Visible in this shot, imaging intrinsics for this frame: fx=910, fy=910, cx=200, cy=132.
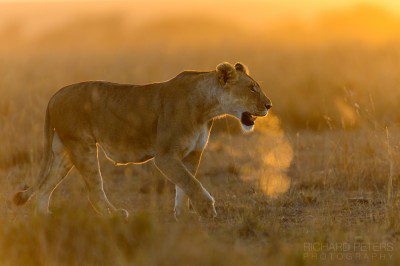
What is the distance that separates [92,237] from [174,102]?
1757 mm

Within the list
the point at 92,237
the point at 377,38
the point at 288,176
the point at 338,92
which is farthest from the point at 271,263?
the point at 377,38

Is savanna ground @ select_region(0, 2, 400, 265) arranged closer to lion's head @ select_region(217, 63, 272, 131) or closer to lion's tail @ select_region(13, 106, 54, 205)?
lion's tail @ select_region(13, 106, 54, 205)

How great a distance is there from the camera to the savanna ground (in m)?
5.59

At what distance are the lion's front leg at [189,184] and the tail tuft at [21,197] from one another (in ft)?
4.17

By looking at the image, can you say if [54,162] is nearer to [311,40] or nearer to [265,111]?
[265,111]

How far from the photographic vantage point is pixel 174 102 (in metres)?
7.16

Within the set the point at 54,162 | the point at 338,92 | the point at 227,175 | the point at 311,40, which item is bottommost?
the point at 311,40

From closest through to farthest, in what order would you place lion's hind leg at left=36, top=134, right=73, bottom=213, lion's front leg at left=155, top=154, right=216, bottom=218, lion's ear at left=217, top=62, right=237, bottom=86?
lion's front leg at left=155, top=154, right=216, bottom=218 → lion's ear at left=217, top=62, right=237, bottom=86 → lion's hind leg at left=36, top=134, right=73, bottom=213

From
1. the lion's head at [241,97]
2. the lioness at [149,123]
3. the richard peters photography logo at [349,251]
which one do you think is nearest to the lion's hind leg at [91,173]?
the lioness at [149,123]

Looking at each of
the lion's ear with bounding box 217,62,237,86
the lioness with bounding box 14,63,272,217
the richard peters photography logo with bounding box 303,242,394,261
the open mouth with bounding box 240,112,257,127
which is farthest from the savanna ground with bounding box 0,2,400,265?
the lion's ear with bounding box 217,62,237,86

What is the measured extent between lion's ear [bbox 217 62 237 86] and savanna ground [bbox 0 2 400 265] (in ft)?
3.48

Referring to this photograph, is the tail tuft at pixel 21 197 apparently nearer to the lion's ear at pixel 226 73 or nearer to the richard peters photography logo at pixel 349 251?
the lion's ear at pixel 226 73

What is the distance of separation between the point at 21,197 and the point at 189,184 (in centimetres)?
155

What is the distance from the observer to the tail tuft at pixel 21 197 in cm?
750
